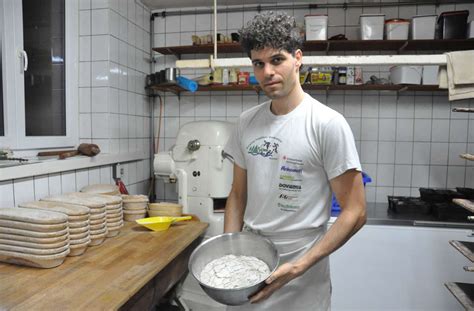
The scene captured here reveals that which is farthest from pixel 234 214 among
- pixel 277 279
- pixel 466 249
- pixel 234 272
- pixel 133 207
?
pixel 466 249

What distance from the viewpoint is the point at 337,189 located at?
101cm

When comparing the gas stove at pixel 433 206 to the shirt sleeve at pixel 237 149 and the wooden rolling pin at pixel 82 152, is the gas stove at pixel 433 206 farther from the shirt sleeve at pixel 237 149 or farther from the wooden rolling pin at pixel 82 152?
the wooden rolling pin at pixel 82 152

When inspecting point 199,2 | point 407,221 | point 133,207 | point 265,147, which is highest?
point 199,2

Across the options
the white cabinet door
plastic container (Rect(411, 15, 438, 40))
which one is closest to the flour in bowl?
the white cabinet door

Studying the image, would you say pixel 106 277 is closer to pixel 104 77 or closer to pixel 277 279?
pixel 277 279

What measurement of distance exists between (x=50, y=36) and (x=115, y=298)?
1.80 metres

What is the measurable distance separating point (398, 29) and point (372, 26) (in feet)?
0.54

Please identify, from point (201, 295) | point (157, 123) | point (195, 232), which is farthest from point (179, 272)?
point (157, 123)

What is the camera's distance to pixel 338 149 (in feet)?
3.14

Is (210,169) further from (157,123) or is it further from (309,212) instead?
(309,212)

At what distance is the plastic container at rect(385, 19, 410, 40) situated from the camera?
2.30m

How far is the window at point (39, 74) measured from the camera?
1839 mm

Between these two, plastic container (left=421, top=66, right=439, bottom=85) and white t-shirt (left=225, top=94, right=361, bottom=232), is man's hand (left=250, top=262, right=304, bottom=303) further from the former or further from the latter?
plastic container (left=421, top=66, right=439, bottom=85)

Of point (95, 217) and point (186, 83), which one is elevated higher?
point (186, 83)
